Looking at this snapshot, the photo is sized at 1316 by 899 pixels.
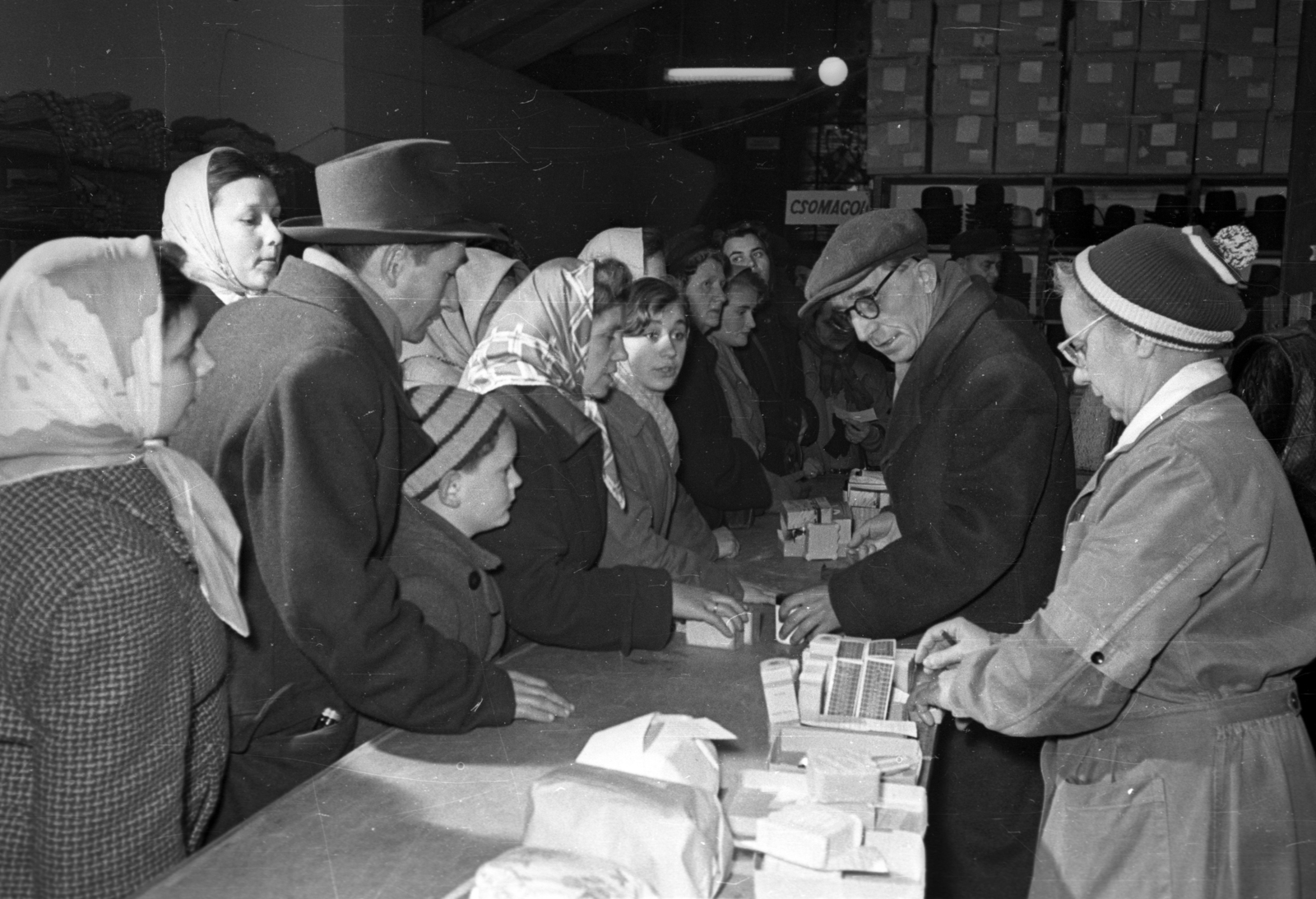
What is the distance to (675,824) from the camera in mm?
1312

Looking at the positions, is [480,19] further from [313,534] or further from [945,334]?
[313,534]

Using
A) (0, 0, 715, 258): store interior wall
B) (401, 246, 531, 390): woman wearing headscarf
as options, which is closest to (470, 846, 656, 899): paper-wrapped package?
(0, 0, 715, 258): store interior wall

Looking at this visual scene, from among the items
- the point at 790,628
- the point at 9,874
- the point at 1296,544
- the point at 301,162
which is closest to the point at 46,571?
the point at 9,874

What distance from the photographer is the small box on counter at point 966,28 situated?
3342 mm

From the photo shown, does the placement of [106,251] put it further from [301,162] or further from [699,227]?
[699,227]

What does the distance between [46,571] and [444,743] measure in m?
0.75

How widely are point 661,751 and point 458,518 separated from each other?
2.83 feet

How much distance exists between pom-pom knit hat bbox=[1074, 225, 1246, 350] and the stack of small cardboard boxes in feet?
2.35

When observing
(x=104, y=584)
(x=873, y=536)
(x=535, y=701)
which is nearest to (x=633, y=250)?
(x=873, y=536)

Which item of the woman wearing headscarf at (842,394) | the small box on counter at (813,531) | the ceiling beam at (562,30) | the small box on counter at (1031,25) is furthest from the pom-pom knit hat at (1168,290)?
the woman wearing headscarf at (842,394)

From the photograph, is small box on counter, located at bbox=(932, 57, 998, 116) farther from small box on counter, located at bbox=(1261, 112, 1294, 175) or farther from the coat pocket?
the coat pocket

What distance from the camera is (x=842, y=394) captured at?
4.65m

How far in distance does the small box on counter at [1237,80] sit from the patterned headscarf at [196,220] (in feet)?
8.21

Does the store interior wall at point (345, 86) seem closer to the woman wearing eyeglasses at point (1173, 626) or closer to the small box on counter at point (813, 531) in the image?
the small box on counter at point (813, 531)
